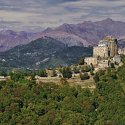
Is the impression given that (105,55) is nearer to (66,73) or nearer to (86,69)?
(86,69)

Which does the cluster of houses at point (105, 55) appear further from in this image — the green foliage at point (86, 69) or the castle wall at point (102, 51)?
the green foliage at point (86, 69)

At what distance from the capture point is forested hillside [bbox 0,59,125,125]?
209ft

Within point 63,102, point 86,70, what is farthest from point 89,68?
point 63,102

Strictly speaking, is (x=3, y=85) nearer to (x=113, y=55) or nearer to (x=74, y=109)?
(x=74, y=109)

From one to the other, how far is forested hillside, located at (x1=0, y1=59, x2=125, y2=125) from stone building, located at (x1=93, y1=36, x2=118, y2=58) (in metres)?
23.2

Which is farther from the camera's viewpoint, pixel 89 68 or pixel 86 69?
pixel 89 68

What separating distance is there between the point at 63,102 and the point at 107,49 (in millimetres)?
36805

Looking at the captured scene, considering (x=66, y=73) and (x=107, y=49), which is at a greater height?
(x=107, y=49)

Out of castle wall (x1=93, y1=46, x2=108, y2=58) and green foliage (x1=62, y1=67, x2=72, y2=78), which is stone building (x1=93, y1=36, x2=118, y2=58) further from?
green foliage (x1=62, y1=67, x2=72, y2=78)

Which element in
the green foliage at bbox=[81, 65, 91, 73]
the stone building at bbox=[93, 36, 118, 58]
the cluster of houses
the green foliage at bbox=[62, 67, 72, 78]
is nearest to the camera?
the green foliage at bbox=[62, 67, 72, 78]

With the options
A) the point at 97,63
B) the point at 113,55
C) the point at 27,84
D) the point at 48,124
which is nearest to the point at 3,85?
the point at 27,84

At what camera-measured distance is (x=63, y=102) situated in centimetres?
6938

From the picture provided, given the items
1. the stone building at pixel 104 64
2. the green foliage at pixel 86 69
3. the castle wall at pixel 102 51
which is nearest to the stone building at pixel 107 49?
the castle wall at pixel 102 51

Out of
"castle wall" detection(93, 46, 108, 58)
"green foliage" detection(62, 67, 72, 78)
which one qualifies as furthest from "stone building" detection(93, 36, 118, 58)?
"green foliage" detection(62, 67, 72, 78)
